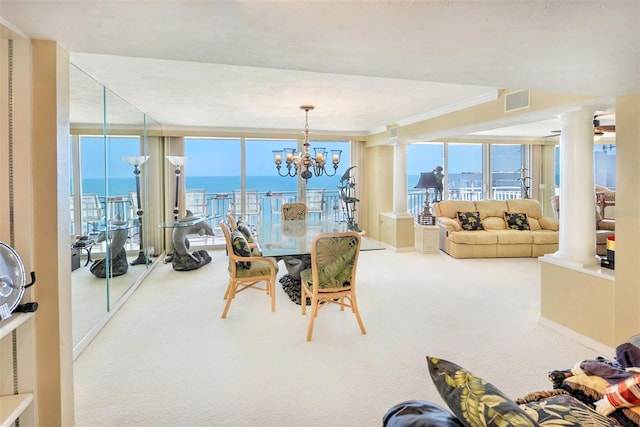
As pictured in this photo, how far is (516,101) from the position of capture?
343cm

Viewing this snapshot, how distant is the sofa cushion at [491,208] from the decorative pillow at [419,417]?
640 centimetres

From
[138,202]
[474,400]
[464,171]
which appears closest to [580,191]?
[474,400]

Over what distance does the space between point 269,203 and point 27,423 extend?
6459mm

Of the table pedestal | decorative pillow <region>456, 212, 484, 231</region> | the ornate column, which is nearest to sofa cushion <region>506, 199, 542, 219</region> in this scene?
decorative pillow <region>456, 212, 484, 231</region>

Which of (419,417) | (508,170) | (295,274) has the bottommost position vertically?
(295,274)

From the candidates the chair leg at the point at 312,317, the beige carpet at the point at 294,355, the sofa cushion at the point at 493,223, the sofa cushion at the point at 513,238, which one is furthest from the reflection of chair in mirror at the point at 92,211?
the sofa cushion at the point at 493,223

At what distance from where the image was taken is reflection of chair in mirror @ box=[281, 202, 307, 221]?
5770 mm

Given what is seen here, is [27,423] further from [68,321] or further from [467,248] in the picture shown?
[467,248]

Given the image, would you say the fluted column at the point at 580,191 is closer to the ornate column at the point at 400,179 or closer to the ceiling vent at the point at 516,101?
the ceiling vent at the point at 516,101

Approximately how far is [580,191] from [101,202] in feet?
14.6

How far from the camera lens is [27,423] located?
5.02ft

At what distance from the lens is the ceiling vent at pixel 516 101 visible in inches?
130

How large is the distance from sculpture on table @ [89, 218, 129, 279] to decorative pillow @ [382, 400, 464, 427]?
3.08 m

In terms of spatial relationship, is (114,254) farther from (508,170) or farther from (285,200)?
(508,170)
